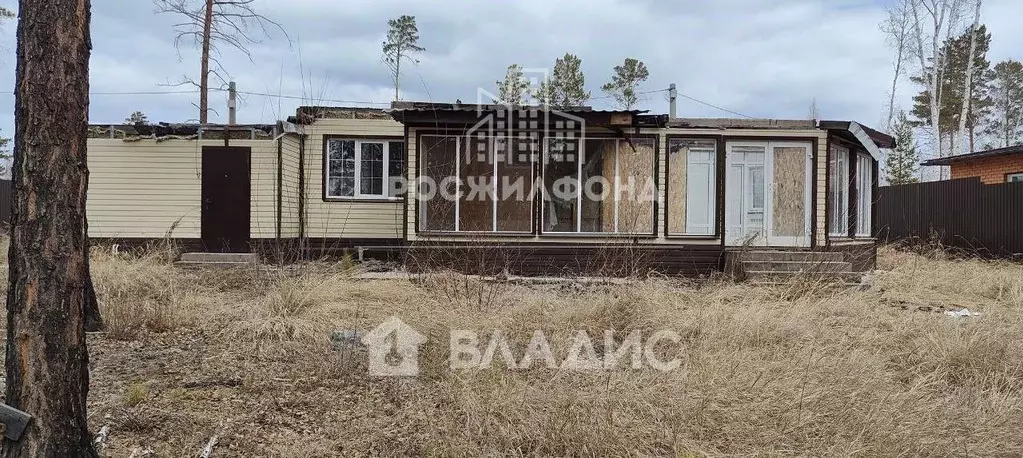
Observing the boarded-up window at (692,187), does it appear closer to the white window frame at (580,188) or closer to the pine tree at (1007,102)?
the white window frame at (580,188)

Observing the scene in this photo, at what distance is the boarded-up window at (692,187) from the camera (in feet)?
34.6

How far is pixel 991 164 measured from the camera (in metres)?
16.3

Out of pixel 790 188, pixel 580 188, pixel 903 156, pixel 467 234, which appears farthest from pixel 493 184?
pixel 903 156

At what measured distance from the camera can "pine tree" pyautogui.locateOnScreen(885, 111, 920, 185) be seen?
27734mm

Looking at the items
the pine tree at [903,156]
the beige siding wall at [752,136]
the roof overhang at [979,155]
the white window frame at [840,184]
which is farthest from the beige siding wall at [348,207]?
the pine tree at [903,156]

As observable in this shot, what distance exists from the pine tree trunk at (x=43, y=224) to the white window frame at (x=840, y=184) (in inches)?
449

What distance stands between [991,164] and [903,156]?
503 inches

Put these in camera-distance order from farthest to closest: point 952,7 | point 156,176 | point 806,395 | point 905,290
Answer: point 952,7 → point 156,176 → point 905,290 → point 806,395

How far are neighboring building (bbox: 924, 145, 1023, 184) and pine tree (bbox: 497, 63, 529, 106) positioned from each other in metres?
12.2

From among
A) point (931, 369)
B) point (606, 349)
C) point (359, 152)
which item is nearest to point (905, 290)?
point (931, 369)

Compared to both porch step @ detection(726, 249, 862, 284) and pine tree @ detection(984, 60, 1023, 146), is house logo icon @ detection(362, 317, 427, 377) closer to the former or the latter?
porch step @ detection(726, 249, 862, 284)

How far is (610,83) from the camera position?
2720 centimetres

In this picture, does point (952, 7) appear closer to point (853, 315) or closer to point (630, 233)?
point (630, 233)

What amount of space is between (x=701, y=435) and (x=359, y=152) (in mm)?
10402
